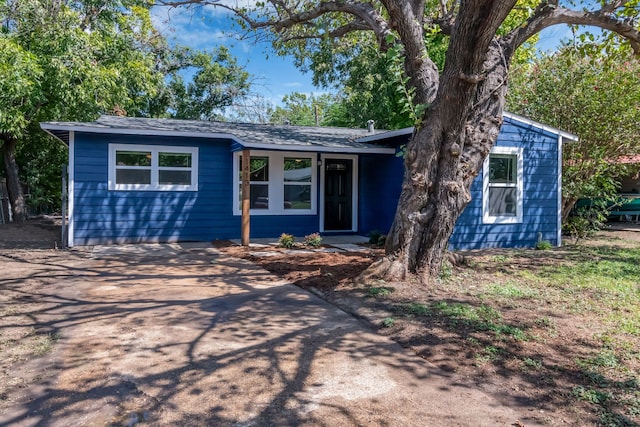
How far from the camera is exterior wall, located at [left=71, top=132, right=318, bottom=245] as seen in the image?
9.75 metres

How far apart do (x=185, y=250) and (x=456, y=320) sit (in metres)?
6.36

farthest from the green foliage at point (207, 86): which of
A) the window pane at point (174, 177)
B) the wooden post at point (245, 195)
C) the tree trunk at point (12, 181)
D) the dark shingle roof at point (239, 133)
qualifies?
the wooden post at point (245, 195)

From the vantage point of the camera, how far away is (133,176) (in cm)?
1020

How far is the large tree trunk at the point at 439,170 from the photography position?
19.4 feet

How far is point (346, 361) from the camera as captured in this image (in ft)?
11.8

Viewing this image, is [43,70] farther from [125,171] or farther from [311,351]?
[311,351]

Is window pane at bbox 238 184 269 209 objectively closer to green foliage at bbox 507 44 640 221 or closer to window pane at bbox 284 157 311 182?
window pane at bbox 284 157 311 182

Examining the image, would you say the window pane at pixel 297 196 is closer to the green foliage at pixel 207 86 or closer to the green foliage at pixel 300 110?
the green foliage at pixel 207 86

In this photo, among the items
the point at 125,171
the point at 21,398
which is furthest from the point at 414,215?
the point at 125,171

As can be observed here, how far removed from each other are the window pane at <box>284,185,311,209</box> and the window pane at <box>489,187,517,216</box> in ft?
14.3

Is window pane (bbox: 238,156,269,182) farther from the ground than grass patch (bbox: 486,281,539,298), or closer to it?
farther from the ground

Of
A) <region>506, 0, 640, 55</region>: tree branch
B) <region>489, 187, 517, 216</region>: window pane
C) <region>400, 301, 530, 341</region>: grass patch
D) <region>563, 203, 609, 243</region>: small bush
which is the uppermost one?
<region>506, 0, 640, 55</region>: tree branch

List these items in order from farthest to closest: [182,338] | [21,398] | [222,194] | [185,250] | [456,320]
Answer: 1. [222,194]
2. [185,250]
3. [456,320]
4. [182,338]
5. [21,398]

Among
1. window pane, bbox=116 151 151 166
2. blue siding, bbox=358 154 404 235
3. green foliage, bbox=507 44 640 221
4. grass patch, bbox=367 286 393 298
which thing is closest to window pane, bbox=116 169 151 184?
window pane, bbox=116 151 151 166
